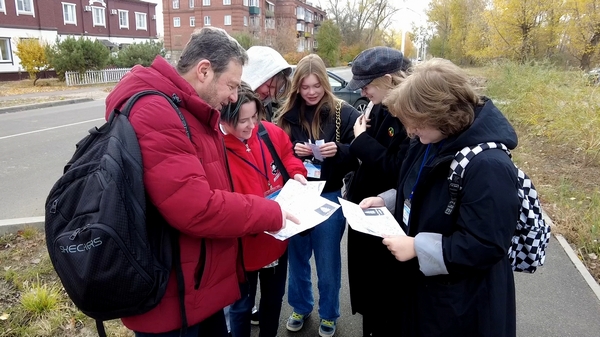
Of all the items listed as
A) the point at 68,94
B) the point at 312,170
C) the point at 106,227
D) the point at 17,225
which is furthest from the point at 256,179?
the point at 68,94

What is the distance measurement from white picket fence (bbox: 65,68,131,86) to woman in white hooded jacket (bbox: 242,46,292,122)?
2361cm

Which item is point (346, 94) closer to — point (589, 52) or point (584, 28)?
point (584, 28)

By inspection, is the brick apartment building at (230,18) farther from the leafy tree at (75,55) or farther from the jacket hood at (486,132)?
the jacket hood at (486,132)

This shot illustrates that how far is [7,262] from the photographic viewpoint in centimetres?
350

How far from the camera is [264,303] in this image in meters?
2.63

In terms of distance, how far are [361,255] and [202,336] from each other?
3.73ft

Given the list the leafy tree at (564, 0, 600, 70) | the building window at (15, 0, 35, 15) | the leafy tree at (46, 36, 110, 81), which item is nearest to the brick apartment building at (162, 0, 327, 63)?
the building window at (15, 0, 35, 15)

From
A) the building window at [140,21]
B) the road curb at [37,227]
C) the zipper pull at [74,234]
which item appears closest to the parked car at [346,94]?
the road curb at [37,227]

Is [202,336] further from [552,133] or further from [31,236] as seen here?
[552,133]

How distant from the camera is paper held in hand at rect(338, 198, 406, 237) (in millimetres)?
1921

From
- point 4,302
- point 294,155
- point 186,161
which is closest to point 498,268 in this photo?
point 186,161

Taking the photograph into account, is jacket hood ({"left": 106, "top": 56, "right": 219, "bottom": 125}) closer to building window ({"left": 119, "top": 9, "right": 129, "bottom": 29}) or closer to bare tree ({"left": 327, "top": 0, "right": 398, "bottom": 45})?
building window ({"left": 119, "top": 9, "right": 129, "bottom": 29})

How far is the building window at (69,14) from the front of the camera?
110 ft

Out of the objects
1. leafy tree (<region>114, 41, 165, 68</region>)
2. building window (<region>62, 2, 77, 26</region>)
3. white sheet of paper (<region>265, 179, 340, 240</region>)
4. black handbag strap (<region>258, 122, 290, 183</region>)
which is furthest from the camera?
building window (<region>62, 2, 77, 26</region>)
